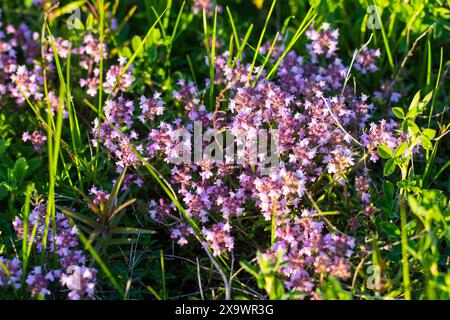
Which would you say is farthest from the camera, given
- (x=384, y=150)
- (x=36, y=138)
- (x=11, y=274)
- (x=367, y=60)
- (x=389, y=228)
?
(x=367, y=60)

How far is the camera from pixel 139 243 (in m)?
2.93

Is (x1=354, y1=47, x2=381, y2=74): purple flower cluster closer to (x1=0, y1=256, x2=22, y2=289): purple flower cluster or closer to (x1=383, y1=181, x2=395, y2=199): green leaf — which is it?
(x1=383, y1=181, x2=395, y2=199): green leaf

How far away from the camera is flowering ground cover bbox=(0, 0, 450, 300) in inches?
102

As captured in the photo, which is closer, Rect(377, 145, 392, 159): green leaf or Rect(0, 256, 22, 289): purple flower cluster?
Rect(0, 256, 22, 289): purple flower cluster

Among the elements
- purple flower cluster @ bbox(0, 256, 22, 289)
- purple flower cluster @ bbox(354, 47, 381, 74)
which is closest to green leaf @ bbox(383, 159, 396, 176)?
purple flower cluster @ bbox(354, 47, 381, 74)

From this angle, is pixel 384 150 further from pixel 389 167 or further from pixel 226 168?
pixel 226 168

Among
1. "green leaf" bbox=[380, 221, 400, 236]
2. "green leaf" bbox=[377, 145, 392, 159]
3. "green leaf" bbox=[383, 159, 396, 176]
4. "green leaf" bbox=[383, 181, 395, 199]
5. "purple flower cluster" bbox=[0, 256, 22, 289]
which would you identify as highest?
"green leaf" bbox=[377, 145, 392, 159]

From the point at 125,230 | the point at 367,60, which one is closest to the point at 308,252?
the point at 125,230

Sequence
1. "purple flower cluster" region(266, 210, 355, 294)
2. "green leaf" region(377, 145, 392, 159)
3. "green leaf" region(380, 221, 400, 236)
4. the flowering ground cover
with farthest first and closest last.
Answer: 1. "green leaf" region(377, 145, 392, 159)
2. "green leaf" region(380, 221, 400, 236)
3. the flowering ground cover
4. "purple flower cluster" region(266, 210, 355, 294)

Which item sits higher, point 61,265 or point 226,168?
point 226,168

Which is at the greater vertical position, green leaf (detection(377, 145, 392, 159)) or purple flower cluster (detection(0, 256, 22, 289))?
green leaf (detection(377, 145, 392, 159))

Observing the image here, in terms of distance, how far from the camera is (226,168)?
2.91m

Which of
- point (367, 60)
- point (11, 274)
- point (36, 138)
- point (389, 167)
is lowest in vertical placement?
point (11, 274)

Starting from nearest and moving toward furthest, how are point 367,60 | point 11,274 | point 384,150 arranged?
point 11,274, point 384,150, point 367,60
